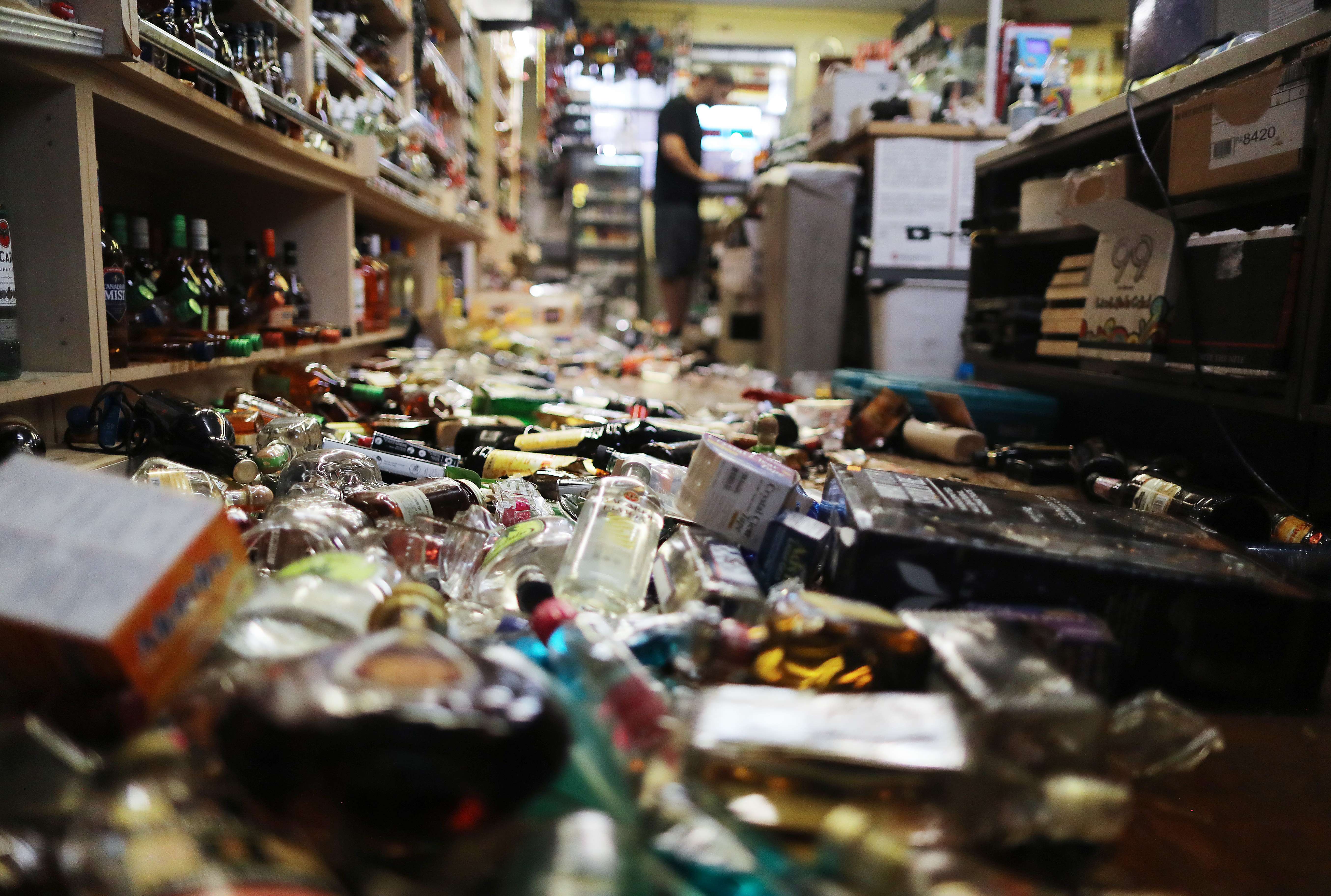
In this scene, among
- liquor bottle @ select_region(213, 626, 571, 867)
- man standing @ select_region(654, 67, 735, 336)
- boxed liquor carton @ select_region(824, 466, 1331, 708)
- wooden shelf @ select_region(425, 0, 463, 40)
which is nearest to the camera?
liquor bottle @ select_region(213, 626, 571, 867)

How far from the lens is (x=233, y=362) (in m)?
2.28

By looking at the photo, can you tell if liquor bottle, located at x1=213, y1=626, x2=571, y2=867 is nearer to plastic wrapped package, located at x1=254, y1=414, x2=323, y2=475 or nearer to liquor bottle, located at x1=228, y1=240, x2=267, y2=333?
plastic wrapped package, located at x1=254, y1=414, x2=323, y2=475

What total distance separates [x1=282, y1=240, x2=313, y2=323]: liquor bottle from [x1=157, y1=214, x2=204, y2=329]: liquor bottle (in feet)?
1.85

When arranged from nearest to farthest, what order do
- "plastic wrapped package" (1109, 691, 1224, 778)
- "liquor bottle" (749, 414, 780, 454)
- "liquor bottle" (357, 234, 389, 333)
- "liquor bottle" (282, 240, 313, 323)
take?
"plastic wrapped package" (1109, 691, 1224, 778) → "liquor bottle" (749, 414, 780, 454) → "liquor bottle" (282, 240, 313, 323) → "liquor bottle" (357, 234, 389, 333)

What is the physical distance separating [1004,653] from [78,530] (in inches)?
32.2

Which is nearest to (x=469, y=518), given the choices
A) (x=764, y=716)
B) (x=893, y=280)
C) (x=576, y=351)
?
(x=764, y=716)

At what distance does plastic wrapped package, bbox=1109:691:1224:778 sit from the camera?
834mm

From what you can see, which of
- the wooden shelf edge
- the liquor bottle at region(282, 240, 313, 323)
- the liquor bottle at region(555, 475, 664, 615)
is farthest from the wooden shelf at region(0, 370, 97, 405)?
the liquor bottle at region(282, 240, 313, 323)

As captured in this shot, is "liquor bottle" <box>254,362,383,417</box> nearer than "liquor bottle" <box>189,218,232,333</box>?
No

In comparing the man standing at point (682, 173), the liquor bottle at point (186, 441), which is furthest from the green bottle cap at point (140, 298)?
the man standing at point (682, 173)

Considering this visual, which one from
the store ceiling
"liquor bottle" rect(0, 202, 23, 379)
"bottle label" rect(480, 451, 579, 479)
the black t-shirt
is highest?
the store ceiling

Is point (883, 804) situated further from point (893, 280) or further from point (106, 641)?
point (893, 280)

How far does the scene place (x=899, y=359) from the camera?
4.46m

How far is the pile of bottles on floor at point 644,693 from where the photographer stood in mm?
531
